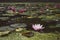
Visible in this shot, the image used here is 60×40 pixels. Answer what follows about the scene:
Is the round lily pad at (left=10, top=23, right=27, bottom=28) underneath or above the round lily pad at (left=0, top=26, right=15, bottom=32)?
underneath

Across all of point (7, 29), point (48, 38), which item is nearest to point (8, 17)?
point (7, 29)

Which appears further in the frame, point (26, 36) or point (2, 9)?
point (2, 9)

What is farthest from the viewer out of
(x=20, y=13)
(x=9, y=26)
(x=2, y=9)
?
(x=2, y=9)

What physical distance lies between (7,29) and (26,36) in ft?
0.72

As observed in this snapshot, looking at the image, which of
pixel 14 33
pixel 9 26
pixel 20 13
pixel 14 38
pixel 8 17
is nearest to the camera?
pixel 14 38

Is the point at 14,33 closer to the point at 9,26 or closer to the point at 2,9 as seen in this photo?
the point at 9,26

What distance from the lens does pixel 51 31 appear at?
62.2 inches

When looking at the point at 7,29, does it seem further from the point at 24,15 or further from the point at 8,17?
the point at 24,15

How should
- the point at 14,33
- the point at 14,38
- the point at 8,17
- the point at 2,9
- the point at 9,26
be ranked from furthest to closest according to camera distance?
the point at 2,9
the point at 8,17
the point at 9,26
the point at 14,33
the point at 14,38

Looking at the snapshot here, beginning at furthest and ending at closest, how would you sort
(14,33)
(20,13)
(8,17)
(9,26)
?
(20,13) → (8,17) → (9,26) → (14,33)

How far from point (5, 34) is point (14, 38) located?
0.34 ft

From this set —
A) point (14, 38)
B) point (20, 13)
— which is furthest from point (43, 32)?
point (20, 13)

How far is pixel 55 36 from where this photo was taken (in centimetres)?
147

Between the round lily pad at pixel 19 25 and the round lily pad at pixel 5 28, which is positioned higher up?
the round lily pad at pixel 5 28
